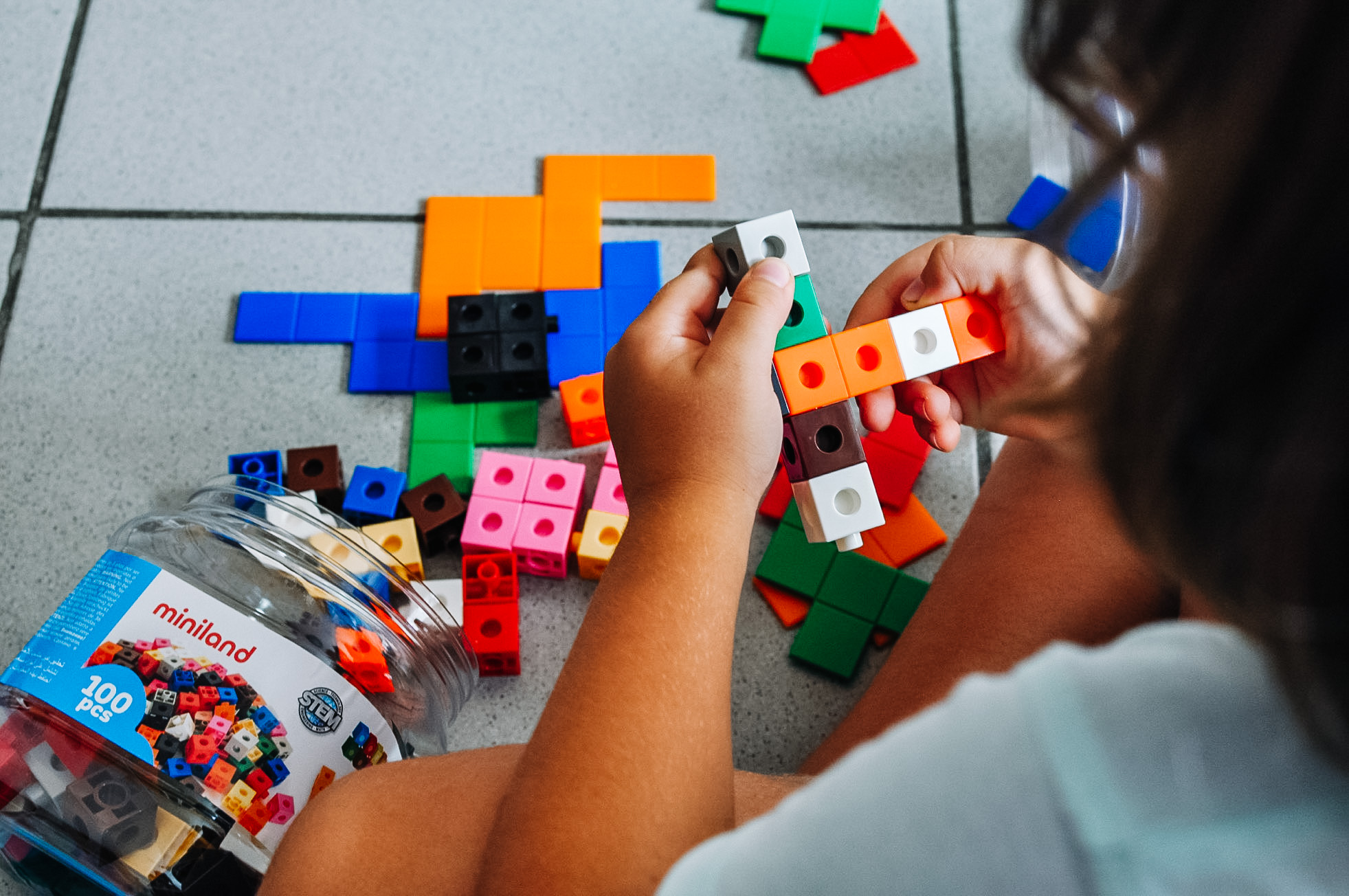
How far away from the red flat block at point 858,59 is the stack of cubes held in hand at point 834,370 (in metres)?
0.54

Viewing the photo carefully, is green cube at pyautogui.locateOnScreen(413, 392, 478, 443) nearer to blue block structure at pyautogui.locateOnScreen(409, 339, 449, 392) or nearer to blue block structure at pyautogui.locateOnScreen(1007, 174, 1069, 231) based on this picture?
blue block structure at pyautogui.locateOnScreen(409, 339, 449, 392)

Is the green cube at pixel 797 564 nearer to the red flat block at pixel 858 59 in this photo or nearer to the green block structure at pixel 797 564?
the green block structure at pixel 797 564

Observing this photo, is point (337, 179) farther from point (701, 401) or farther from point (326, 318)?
point (701, 401)

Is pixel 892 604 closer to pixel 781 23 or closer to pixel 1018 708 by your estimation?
pixel 1018 708

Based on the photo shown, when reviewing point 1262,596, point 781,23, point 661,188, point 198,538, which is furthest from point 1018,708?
point 781,23

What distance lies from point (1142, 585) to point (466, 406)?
0.64 m

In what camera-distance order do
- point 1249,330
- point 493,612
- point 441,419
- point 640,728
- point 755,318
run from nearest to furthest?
point 1249,330, point 640,728, point 755,318, point 493,612, point 441,419

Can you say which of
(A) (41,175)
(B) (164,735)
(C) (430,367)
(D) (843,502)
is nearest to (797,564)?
(D) (843,502)

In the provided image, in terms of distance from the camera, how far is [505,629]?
84 cm

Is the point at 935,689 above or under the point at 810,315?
under

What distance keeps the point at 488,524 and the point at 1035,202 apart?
2.30 ft

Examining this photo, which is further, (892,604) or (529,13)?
(529,13)

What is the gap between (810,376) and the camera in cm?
67

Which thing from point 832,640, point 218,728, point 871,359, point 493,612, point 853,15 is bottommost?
point 832,640
